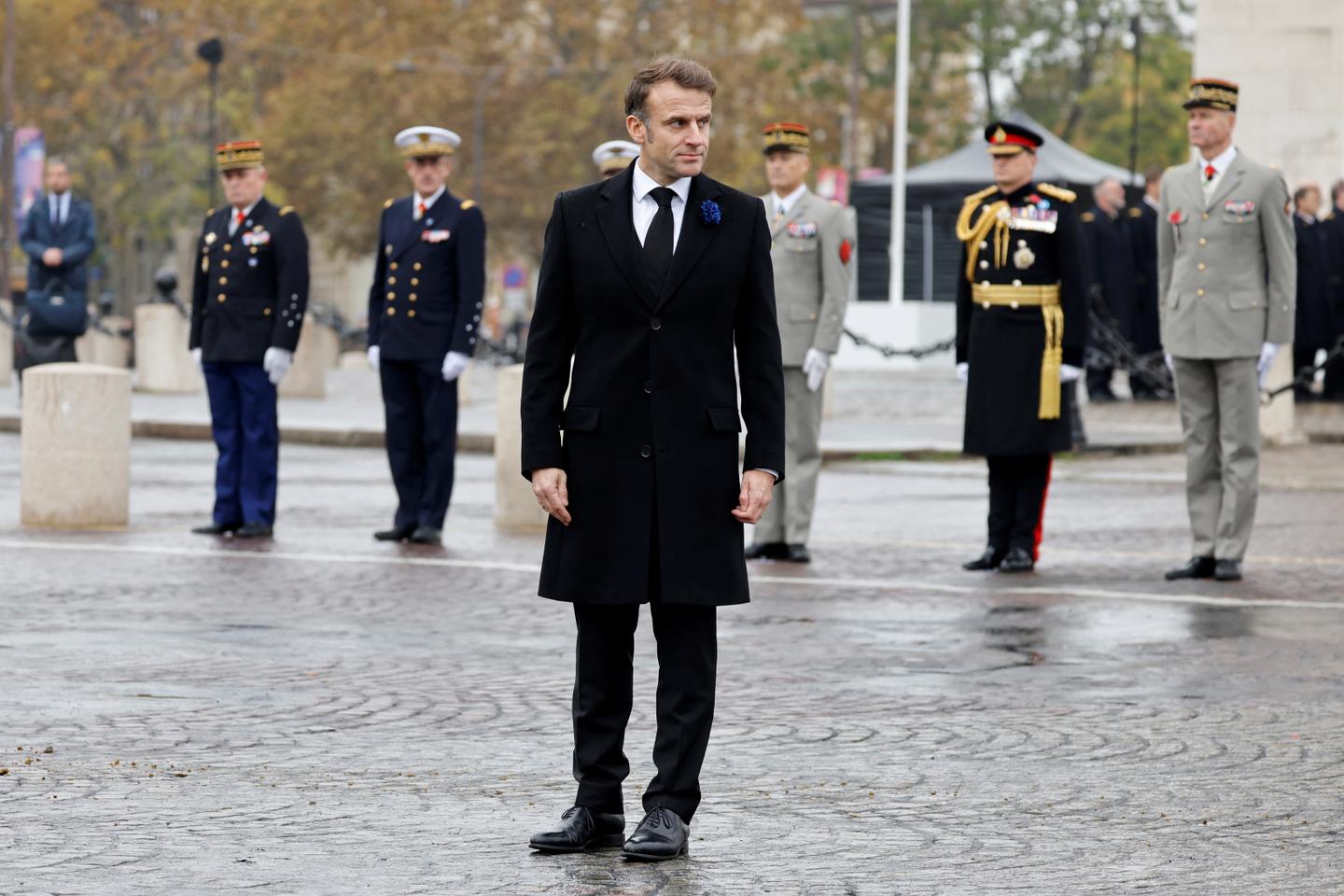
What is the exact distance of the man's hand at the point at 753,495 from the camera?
5.91m

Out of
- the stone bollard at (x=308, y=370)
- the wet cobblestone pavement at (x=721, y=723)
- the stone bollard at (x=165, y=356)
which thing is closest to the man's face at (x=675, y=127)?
the wet cobblestone pavement at (x=721, y=723)

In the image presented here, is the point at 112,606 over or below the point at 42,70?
below

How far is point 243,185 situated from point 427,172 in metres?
0.97

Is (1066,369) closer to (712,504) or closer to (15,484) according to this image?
(712,504)

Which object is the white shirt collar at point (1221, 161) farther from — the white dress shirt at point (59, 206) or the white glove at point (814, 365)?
the white dress shirt at point (59, 206)

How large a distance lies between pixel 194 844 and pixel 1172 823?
7.54 feet

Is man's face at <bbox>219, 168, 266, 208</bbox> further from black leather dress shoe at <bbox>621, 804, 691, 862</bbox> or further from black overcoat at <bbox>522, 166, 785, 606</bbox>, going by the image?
black leather dress shoe at <bbox>621, 804, 691, 862</bbox>

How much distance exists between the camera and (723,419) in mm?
5941

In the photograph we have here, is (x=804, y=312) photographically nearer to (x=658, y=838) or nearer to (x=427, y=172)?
(x=427, y=172)

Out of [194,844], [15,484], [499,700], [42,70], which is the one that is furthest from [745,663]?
[42,70]

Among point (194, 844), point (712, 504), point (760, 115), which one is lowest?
point (194, 844)

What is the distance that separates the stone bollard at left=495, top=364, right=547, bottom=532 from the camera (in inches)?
538

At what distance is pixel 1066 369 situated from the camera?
38.4 feet

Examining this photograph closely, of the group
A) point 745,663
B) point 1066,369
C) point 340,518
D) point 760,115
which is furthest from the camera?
point 760,115
